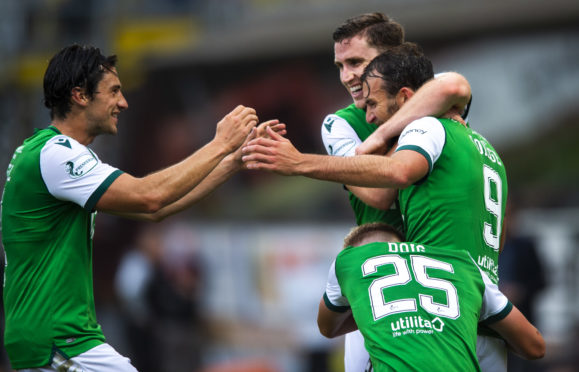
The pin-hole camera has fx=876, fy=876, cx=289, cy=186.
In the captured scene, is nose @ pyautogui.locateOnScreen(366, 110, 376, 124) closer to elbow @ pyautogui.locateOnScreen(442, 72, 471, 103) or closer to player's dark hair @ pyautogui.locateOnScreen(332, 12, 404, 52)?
elbow @ pyautogui.locateOnScreen(442, 72, 471, 103)

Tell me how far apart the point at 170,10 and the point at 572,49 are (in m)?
7.70

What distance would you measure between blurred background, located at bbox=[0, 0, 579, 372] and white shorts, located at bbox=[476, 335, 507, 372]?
481cm

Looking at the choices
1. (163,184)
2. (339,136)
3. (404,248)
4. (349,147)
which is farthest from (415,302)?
(163,184)

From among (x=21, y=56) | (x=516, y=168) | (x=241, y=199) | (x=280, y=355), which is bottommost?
(x=280, y=355)

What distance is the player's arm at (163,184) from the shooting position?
4.73m

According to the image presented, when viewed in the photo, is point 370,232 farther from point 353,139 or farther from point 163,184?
point 163,184

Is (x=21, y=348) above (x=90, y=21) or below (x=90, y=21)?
below

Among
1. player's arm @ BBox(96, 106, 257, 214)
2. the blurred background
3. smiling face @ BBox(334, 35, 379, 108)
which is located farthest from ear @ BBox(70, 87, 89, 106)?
the blurred background

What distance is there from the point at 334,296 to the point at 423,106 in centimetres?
116

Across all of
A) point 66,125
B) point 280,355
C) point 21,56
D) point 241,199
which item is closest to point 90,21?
point 21,56

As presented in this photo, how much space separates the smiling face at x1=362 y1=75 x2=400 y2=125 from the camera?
4977 millimetres

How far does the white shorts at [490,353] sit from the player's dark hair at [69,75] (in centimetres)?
261

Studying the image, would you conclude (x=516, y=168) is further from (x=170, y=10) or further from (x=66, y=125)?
(x=66, y=125)

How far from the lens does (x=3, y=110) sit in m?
16.8
